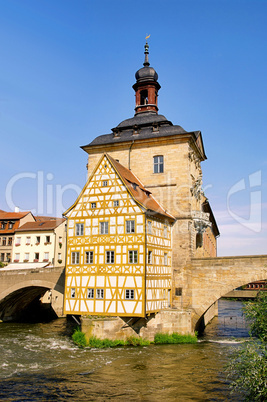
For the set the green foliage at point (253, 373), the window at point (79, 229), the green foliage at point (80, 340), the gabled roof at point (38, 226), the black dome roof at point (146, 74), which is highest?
the black dome roof at point (146, 74)

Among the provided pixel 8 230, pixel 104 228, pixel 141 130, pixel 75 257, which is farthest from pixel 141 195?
pixel 8 230

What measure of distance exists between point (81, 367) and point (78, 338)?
15.0ft

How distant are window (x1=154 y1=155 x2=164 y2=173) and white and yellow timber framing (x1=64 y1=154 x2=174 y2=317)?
492 centimetres

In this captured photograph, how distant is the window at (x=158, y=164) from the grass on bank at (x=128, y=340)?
11918 mm

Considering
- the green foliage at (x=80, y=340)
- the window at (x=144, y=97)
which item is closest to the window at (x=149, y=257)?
the green foliage at (x=80, y=340)

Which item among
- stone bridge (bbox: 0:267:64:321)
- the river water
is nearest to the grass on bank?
the river water

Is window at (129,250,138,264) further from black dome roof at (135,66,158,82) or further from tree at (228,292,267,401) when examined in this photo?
black dome roof at (135,66,158,82)

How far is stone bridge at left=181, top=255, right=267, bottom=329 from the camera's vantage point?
78.7 feet

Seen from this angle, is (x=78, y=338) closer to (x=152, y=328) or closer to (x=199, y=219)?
(x=152, y=328)

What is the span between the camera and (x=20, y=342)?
24594 mm

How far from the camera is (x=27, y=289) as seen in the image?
33.6 metres

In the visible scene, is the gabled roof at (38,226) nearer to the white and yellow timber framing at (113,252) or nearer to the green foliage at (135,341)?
the white and yellow timber framing at (113,252)

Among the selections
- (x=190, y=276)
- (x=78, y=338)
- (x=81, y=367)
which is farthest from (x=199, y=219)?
(x=81, y=367)

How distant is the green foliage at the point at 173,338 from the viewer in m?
23.6
